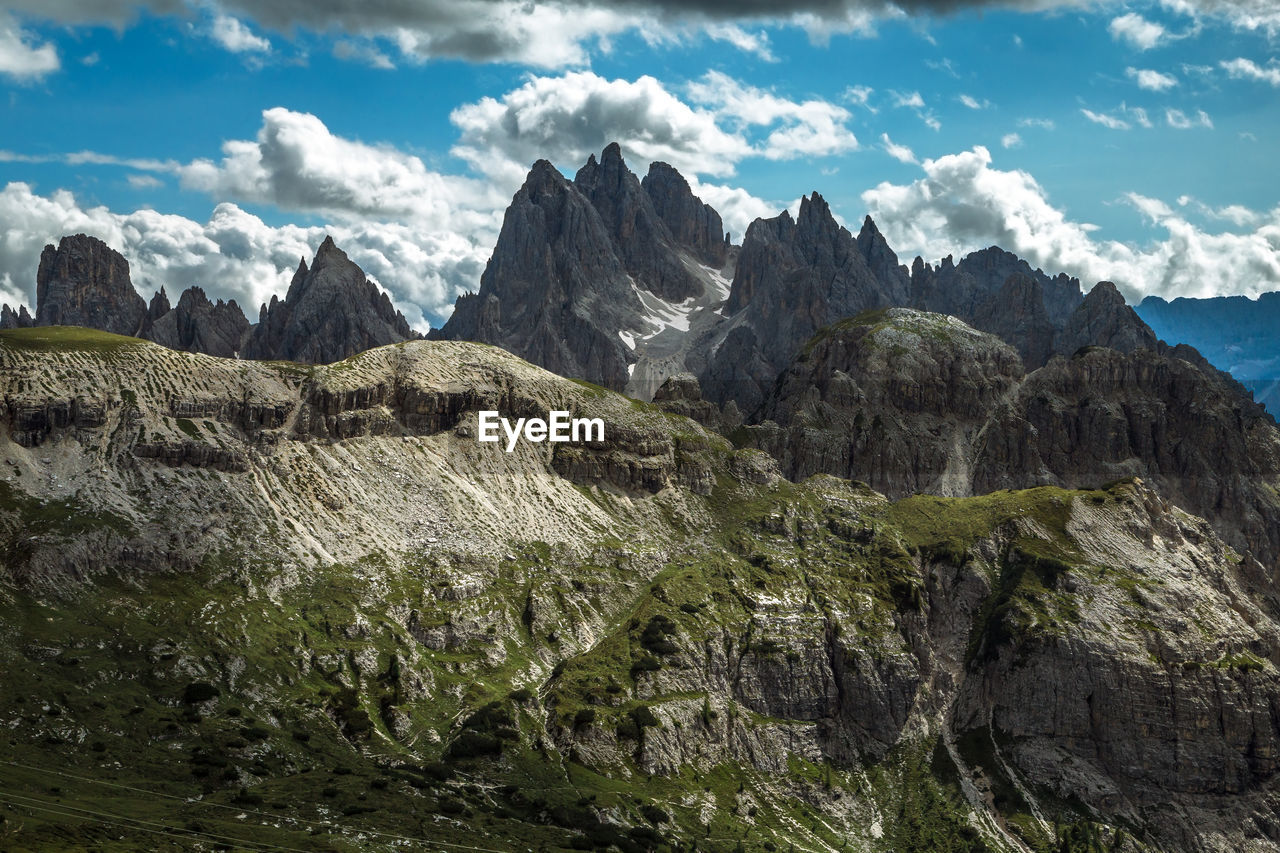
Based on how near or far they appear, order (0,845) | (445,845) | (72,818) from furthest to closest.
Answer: (445,845)
(72,818)
(0,845)

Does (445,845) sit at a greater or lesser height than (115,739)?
lesser

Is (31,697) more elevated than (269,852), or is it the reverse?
(31,697)

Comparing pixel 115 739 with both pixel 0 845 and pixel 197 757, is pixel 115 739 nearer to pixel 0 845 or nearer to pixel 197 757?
pixel 197 757

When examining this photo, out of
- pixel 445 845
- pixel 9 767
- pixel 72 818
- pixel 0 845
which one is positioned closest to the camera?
pixel 0 845

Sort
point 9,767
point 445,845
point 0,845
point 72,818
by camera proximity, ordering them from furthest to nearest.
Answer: point 445,845 → point 9,767 → point 72,818 → point 0,845

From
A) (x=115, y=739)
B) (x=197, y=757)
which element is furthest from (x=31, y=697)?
(x=197, y=757)

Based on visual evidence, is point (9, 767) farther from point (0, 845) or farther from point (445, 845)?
point (445, 845)

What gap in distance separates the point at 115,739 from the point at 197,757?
13591 mm

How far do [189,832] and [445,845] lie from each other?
41617mm

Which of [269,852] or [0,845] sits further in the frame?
[269,852]

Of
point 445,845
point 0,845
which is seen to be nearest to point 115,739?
point 0,845

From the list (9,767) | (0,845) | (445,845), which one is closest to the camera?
(0,845)

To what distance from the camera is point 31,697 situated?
645 ft

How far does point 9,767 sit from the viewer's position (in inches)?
7008
